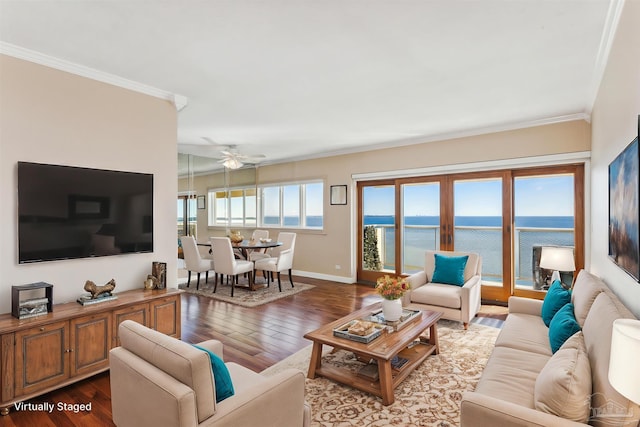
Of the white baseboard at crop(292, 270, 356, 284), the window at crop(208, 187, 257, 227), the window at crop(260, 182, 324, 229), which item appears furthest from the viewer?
the window at crop(208, 187, 257, 227)

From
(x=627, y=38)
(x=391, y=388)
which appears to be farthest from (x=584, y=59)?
(x=391, y=388)

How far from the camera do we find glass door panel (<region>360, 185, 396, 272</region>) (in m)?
6.30

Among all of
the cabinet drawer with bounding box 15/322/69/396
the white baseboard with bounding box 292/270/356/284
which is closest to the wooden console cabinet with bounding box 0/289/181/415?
the cabinet drawer with bounding box 15/322/69/396

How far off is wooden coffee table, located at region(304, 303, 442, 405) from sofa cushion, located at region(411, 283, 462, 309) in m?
0.83

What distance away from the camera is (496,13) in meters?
2.19

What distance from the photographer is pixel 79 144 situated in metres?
3.03

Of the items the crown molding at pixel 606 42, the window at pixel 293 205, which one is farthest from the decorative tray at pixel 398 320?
the window at pixel 293 205

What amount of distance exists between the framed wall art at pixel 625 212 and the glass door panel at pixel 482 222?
2657 mm

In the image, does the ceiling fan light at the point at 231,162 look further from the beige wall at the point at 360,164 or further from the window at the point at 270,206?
the window at the point at 270,206

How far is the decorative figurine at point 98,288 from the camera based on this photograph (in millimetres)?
2898

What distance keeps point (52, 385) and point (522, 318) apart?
392 centimetres

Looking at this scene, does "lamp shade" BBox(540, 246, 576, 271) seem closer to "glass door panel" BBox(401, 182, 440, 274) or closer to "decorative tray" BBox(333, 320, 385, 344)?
"glass door panel" BBox(401, 182, 440, 274)

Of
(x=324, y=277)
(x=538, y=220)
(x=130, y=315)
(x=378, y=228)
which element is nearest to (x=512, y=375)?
(x=130, y=315)

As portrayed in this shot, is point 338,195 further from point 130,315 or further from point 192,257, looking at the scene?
point 130,315
